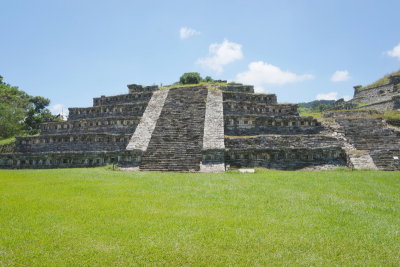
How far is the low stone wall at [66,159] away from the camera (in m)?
14.8

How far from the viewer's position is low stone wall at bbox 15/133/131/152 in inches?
700

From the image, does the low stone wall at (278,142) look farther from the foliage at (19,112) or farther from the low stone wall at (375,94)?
the low stone wall at (375,94)

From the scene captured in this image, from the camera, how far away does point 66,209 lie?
246 inches

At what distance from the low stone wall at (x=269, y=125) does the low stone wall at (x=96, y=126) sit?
24.0ft

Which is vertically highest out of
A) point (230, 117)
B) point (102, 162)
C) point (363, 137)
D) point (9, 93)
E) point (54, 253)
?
point (9, 93)

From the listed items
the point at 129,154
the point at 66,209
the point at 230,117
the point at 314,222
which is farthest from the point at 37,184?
the point at 230,117

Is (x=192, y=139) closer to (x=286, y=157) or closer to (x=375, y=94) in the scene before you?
(x=286, y=157)

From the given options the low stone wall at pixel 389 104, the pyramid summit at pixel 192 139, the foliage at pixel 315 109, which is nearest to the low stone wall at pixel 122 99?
the pyramid summit at pixel 192 139

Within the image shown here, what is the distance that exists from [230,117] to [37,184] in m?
12.3

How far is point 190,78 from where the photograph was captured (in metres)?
35.1

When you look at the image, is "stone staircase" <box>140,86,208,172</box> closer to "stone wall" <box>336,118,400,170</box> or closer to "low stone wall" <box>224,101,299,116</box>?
"low stone wall" <box>224,101,299,116</box>

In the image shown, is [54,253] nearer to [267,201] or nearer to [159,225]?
[159,225]

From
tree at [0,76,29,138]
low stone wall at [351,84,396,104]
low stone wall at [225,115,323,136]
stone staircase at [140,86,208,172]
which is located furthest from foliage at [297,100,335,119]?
tree at [0,76,29,138]

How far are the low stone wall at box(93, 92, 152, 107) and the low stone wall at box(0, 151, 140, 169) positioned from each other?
9.81 meters
